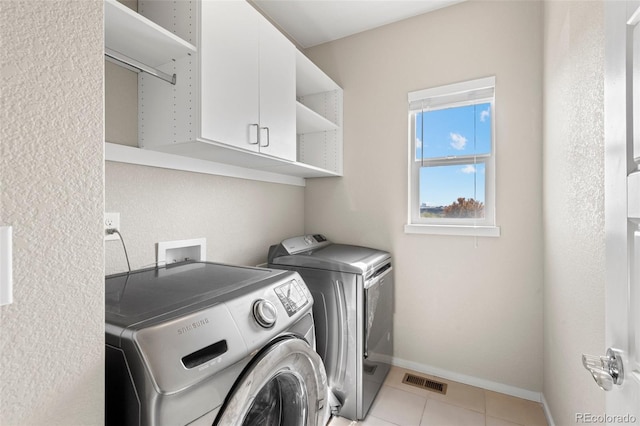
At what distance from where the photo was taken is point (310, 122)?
90.1 inches

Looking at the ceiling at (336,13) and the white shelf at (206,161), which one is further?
the ceiling at (336,13)

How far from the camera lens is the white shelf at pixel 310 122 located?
2046 millimetres

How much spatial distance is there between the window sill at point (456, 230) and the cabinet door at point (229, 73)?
1322 mm

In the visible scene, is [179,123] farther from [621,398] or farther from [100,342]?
[621,398]

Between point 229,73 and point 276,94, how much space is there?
1.18ft

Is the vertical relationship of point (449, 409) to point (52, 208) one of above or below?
below

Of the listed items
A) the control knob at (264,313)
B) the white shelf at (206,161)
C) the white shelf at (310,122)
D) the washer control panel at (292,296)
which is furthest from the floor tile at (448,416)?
the white shelf at (310,122)

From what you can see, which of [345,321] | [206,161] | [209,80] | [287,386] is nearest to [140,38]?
[209,80]

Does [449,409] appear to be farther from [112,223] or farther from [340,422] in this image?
[112,223]

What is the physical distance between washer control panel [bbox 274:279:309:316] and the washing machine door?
104 mm

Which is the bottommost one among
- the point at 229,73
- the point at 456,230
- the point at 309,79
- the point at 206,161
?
the point at 456,230

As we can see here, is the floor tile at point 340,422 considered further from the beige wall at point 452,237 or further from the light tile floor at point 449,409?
the beige wall at point 452,237

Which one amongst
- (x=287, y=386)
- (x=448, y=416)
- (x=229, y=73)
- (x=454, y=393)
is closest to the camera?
(x=287, y=386)

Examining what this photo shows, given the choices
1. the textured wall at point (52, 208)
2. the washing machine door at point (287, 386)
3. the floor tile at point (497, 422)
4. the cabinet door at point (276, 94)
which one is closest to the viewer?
the textured wall at point (52, 208)
